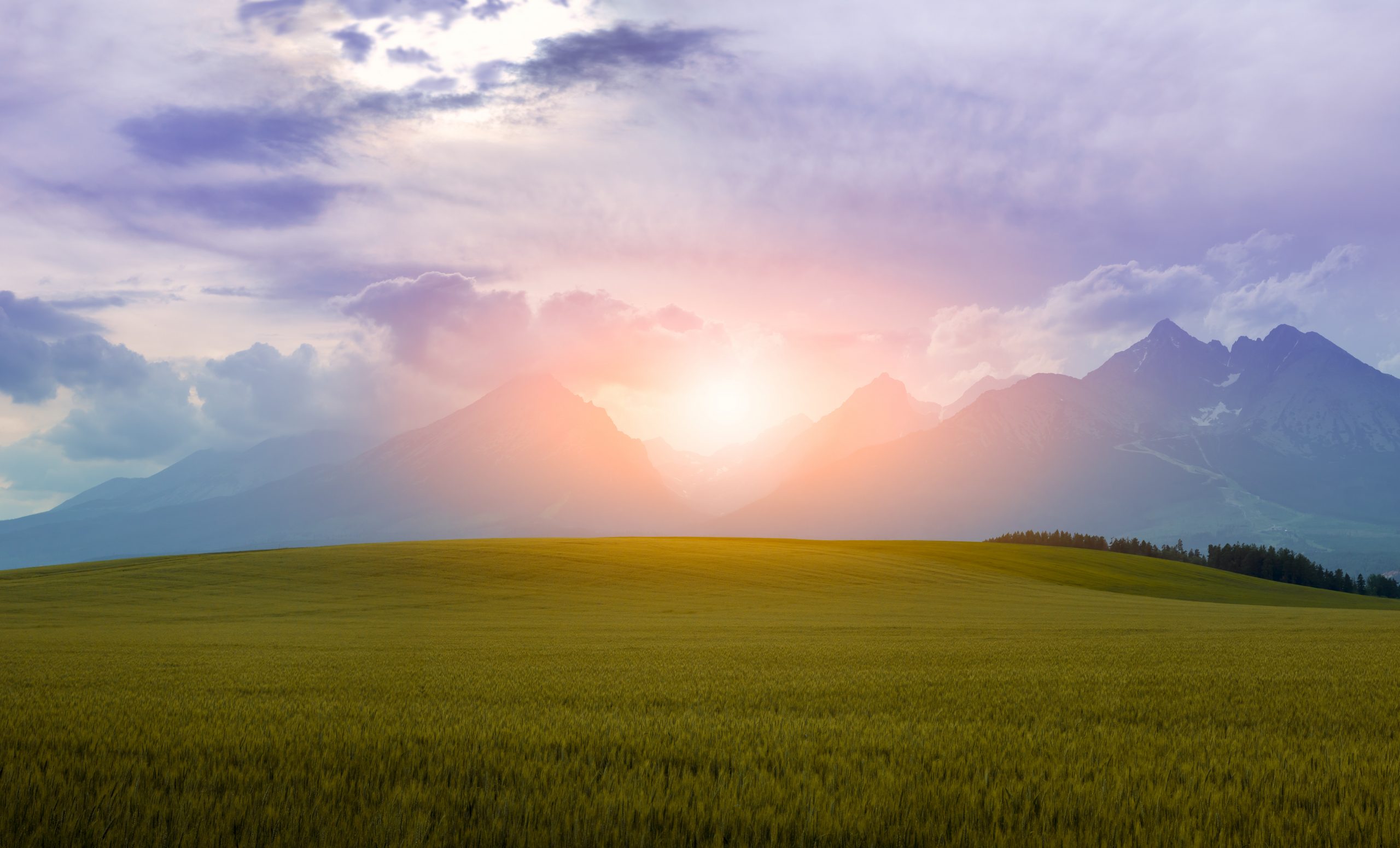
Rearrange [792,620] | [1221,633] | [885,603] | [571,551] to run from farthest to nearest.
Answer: [571,551] → [885,603] → [792,620] → [1221,633]

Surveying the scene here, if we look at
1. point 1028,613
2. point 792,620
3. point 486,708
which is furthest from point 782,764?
point 1028,613

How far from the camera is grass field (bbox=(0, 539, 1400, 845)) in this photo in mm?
4508

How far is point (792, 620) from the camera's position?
39188 millimetres

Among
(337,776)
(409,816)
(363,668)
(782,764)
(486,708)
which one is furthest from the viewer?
(363,668)

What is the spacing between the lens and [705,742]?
6.92 meters

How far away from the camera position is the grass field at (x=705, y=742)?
451 centimetres

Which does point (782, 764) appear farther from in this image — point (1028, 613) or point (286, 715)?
point (1028, 613)

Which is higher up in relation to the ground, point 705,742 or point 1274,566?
point 705,742

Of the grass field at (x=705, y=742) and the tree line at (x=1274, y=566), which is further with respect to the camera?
the tree line at (x=1274, y=566)

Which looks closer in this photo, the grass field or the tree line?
the grass field

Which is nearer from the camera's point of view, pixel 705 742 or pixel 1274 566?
pixel 705 742

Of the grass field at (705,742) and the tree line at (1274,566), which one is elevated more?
the grass field at (705,742)

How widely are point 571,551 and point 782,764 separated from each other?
76786mm

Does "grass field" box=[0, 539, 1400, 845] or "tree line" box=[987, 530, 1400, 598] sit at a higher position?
"grass field" box=[0, 539, 1400, 845]
